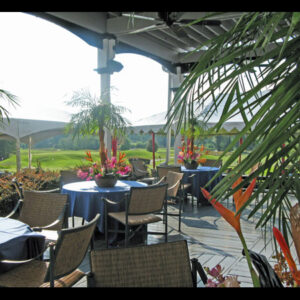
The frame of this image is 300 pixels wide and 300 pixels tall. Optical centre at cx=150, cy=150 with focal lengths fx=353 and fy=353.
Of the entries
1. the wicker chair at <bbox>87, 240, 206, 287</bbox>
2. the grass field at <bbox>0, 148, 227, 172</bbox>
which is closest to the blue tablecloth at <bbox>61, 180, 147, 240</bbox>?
the wicker chair at <bbox>87, 240, 206, 287</bbox>

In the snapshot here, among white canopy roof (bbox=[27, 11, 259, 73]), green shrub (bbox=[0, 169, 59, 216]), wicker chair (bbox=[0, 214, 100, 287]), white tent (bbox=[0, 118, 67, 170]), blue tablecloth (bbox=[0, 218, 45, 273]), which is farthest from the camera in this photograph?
white tent (bbox=[0, 118, 67, 170])

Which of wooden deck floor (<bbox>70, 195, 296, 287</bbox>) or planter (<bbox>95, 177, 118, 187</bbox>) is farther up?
planter (<bbox>95, 177, 118, 187</bbox>)

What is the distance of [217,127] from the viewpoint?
28.9 inches

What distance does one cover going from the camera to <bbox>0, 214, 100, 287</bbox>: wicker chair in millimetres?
2111

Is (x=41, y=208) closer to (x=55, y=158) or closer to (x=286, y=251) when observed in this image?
(x=286, y=251)

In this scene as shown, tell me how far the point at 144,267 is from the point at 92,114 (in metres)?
3.97

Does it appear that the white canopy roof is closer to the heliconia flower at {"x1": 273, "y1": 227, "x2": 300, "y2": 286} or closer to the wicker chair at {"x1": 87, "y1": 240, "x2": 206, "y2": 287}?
the wicker chair at {"x1": 87, "y1": 240, "x2": 206, "y2": 287}

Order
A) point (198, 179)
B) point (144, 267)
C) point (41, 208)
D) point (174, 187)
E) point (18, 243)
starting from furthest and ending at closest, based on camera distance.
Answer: point (198, 179)
point (174, 187)
point (41, 208)
point (18, 243)
point (144, 267)

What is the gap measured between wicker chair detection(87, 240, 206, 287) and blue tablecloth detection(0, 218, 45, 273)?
906mm

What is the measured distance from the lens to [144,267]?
5.79ft

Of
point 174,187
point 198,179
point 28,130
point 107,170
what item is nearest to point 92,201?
point 107,170
